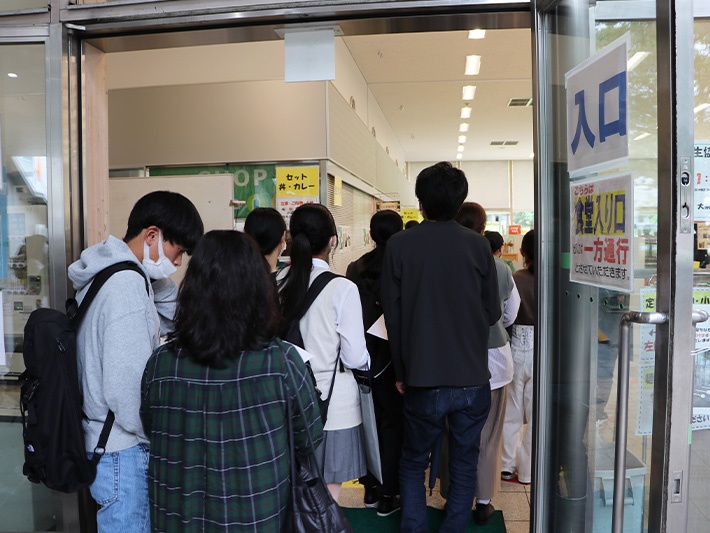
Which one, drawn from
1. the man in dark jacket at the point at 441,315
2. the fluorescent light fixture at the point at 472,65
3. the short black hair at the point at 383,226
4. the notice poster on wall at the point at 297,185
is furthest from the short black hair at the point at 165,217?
the fluorescent light fixture at the point at 472,65

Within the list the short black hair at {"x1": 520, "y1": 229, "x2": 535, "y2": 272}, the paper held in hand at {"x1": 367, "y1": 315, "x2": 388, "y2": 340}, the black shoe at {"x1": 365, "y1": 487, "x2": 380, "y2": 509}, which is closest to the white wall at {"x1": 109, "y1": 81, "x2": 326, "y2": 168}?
the short black hair at {"x1": 520, "y1": 229, "x2": 535, "y2": 272}

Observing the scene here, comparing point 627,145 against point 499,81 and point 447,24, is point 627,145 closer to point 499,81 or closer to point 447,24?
point 447,24

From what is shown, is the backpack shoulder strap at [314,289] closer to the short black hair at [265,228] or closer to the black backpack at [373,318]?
the black backpack at [373,318]

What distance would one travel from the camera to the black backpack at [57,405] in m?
1.57

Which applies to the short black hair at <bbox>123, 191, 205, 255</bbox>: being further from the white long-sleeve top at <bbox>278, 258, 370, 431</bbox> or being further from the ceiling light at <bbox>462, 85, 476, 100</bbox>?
the ceiling light at <bbox>462, 85, 476, 100</bbox>

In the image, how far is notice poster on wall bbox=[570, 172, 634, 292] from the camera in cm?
144

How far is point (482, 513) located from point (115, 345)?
2.19 metres

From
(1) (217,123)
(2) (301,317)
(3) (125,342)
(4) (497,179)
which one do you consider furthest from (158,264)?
(4) (497,179)

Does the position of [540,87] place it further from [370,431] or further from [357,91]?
[357,91]

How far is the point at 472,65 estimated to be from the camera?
710cm

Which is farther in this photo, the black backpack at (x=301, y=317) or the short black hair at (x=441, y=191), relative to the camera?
the short black hair at (x=441, y=191)

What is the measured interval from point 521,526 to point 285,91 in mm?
3231

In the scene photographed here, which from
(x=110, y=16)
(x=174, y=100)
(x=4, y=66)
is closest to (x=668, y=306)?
(x=110, y=16)

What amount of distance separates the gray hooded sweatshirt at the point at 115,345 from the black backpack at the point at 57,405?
0.11 feet
